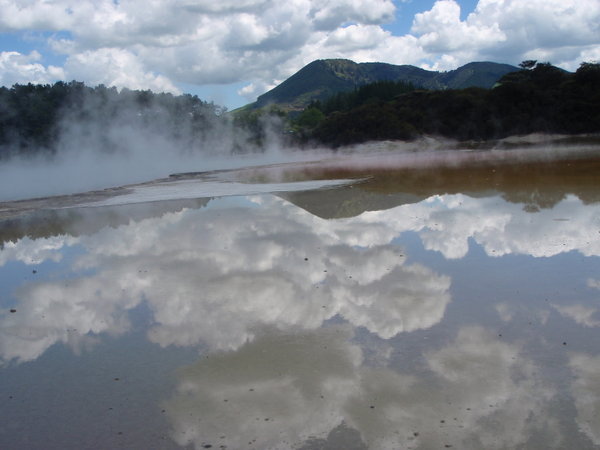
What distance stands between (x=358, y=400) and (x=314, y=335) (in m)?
1.17

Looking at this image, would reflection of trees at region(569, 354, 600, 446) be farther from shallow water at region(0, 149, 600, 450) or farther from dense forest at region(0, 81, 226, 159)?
dense forest at region(0, 81, 226, 159)

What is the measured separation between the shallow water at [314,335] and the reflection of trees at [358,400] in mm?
14

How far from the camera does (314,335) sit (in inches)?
189

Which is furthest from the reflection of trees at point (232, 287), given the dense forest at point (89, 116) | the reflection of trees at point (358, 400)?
the dense forest at point (89, 116)

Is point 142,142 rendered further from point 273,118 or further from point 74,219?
point 74,219

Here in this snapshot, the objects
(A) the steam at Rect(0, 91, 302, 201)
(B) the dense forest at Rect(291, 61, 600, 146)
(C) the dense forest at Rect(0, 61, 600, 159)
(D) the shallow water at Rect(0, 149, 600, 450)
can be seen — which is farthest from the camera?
(C) the dense forest at Rect(0, 61, 600, 159)

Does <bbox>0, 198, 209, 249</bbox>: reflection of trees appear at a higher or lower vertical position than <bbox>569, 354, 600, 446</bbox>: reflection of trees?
higher

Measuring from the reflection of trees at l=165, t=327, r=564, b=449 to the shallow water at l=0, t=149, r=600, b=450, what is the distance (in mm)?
14

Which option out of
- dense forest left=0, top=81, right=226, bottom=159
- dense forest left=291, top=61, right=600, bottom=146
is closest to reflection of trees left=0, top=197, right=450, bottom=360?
dense forest left=291, top=61, right=600, bottom=146

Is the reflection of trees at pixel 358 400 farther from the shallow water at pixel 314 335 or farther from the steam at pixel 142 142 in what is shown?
the steam at pixel 142 142

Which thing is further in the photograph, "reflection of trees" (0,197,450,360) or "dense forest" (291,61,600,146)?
"dense forest" (291,61,600,146)

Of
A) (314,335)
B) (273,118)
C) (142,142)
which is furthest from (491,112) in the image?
(314,335)

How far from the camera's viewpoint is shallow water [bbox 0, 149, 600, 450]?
344 centimetres

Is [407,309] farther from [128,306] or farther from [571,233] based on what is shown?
[571,233]
